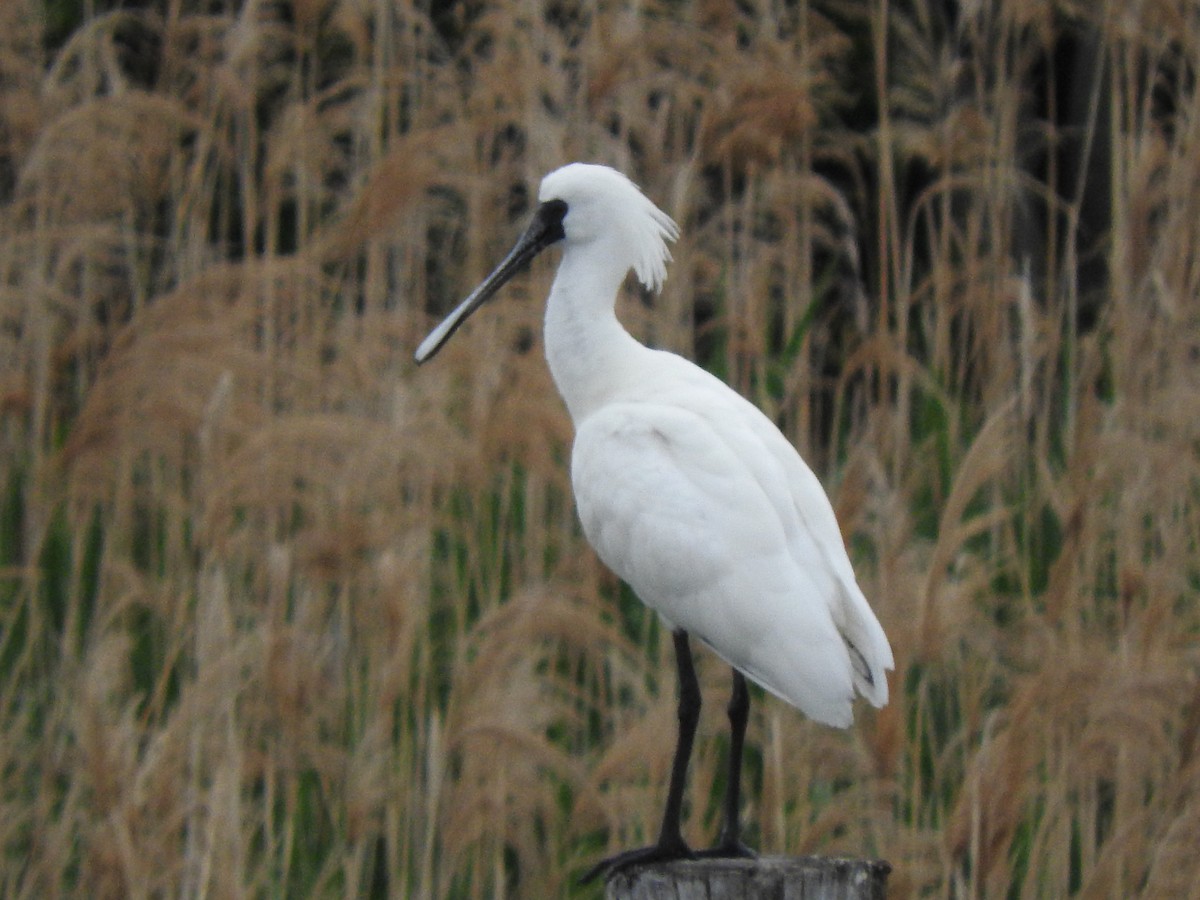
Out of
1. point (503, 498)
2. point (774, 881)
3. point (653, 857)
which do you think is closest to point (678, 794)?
point (653, 857)

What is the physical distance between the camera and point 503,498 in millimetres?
4336

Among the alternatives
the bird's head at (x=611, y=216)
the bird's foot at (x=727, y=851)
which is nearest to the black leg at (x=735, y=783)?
the bird's foot at (x=727, y=851)

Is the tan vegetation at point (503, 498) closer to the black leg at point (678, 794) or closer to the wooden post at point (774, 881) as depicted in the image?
the black leg at point (678, 794)

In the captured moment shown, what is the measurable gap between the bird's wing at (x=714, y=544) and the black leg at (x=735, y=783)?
22cm

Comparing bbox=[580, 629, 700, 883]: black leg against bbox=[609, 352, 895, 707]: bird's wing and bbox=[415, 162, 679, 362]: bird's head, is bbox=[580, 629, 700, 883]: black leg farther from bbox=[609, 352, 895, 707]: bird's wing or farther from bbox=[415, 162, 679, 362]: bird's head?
bbox=[415, 162, 679, 362]: bird's head

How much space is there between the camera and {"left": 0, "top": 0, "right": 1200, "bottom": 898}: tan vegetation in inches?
148

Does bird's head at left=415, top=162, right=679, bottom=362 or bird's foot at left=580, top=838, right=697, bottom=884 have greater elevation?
bird's head at left=415, top=162, right=679, bottom=362

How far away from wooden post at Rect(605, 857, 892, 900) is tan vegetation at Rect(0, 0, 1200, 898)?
69 centimetres

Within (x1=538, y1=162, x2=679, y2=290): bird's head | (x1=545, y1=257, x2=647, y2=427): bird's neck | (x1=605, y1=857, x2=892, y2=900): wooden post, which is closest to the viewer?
(x1=605, y1=857, x2=892, y2=900): wooden post

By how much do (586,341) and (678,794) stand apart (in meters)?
0.89

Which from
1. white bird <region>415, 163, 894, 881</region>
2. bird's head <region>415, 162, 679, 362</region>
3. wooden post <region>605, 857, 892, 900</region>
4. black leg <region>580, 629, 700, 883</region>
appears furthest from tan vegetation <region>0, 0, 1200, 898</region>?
wooden post <region>605, 857, 892, 900</region>

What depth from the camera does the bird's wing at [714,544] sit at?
10.7 ft

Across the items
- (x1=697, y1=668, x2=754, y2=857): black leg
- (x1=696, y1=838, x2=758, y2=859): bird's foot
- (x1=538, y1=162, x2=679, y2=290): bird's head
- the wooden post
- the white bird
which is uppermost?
(x1=538, y1=162, x2=679, y2=290): bird's head

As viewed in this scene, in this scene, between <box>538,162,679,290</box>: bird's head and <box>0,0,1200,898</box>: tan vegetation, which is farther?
<box>538,162,679,290</box>: bird's head
